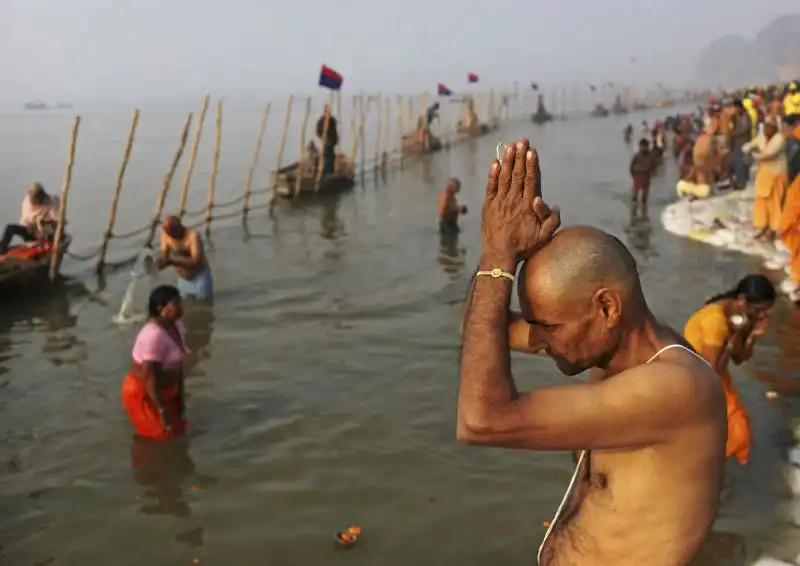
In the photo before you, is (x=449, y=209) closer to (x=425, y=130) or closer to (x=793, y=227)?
(x=793, y=227)

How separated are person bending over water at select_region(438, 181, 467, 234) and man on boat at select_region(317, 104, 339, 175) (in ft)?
20.3

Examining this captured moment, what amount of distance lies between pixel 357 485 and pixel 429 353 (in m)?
2.90

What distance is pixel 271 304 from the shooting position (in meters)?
10.4

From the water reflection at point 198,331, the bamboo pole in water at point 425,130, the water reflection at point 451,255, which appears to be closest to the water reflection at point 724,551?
the water reflection at point 198,331

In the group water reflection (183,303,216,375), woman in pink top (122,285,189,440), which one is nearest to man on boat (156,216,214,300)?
water reflection (183,303,216,375)

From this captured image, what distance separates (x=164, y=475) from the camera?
218 inches

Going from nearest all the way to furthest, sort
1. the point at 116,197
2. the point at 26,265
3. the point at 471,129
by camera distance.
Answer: the point at 26,265, the point at 116,197, the point at 471,129

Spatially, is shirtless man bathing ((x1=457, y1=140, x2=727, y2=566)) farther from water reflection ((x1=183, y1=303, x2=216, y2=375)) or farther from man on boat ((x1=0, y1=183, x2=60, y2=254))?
man on boat ((x1=0, y1=183, x2=60, y2=254))

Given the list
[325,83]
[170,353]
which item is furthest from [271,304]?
[325,83]

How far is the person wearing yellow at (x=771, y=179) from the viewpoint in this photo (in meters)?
10.9

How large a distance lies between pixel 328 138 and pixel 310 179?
3.91 ft

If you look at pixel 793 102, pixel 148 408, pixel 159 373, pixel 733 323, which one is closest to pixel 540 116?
pixel 793 102

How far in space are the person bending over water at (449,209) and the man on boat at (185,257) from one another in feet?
17.8

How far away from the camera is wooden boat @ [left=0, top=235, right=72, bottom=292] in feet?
33.4
